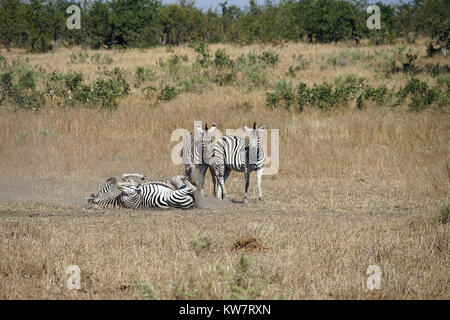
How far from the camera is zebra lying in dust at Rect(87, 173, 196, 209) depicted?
10523 millimetres

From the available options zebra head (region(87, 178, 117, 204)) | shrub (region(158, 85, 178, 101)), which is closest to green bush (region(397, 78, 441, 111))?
shrub (region(158, 85, 178, 101))

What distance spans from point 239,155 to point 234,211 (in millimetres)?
Answer: 1258

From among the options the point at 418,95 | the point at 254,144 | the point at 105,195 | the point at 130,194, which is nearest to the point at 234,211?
the point at 254,144

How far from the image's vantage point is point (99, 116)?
1811 cm

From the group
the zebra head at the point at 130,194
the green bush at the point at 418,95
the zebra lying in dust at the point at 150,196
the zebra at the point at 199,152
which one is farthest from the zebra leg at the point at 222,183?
the green bush at the point at 418,95

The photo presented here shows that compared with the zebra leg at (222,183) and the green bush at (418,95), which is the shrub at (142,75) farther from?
the zebra leg at (222,183)

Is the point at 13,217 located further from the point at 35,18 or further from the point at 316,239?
the point at 35,18

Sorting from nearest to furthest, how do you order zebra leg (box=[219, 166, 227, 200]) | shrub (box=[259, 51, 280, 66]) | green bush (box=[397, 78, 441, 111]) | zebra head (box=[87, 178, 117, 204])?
zebra head (box=[87, 178, 117, 204])
zebra leg (box=[219, 166, 227, 200])
green bush (box=[397, 78, 441, 111])
shrub (box=[259, 51, 280, 66])

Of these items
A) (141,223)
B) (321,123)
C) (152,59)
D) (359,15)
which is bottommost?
(141,223)

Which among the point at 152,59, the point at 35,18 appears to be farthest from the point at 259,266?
the point at 35,18

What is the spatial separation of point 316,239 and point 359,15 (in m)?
36.9

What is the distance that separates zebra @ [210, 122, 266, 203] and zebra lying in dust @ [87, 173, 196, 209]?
80 cm

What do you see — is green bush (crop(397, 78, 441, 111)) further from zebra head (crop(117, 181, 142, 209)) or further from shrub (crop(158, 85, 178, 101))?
zebra head (crop(117, 181, 142, 209))
